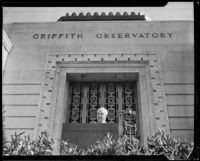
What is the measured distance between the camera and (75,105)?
39.0ft

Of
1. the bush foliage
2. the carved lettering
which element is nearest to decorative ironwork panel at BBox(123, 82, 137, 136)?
the carved lettering

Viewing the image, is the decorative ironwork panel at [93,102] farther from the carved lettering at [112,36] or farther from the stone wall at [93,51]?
the carved lettering at [112,36]

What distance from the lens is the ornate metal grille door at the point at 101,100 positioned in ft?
38.0

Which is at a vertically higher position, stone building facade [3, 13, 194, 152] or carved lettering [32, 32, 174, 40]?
carved lettering [32, 32, 174, 40]

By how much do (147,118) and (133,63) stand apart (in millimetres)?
2374

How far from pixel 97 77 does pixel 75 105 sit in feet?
4.26

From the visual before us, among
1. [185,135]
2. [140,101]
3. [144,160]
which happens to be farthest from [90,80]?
[144,160]

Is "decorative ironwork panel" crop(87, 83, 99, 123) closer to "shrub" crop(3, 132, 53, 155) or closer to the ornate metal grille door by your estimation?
the ornate metal grille door

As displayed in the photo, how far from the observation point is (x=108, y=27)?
13234 mm

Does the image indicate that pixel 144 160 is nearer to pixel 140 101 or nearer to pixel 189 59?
pixel 140 101

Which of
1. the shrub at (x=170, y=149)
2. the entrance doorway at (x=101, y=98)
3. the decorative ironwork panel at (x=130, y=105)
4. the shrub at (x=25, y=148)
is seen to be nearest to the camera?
the shrub at (x=170, y=149)

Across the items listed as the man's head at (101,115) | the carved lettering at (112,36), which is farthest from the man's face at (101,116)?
the carved lettering at (112,36)

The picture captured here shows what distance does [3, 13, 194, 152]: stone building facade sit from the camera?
1045cm

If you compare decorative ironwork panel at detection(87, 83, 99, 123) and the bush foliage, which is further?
decorative ironwork panel at detection(87, 83, 99, 123)
